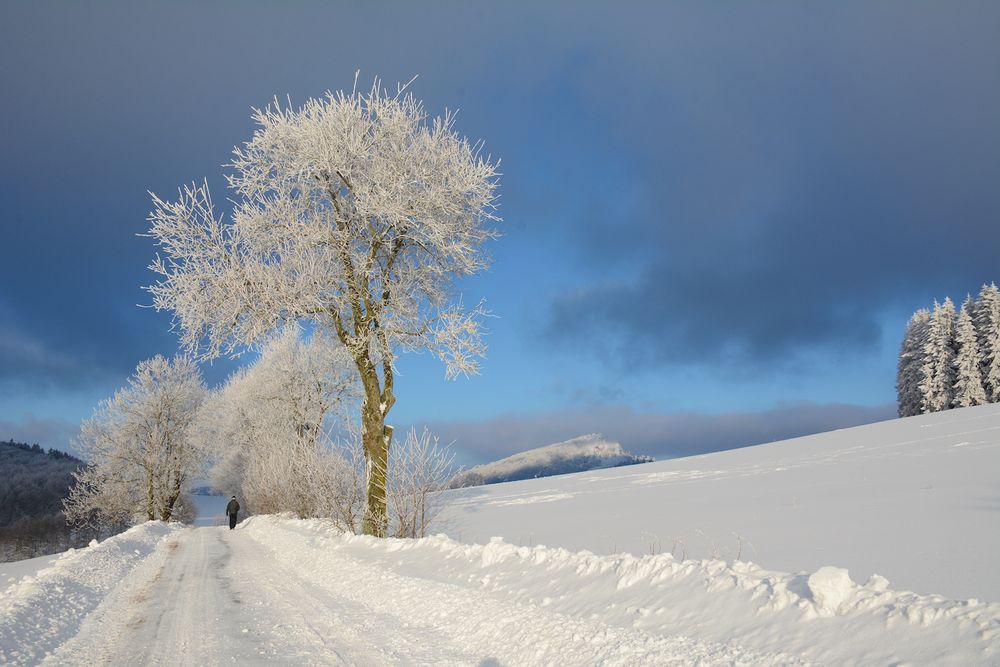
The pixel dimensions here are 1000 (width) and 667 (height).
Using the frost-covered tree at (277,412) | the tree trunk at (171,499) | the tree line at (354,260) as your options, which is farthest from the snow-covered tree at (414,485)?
the tree trunk at (171,499)

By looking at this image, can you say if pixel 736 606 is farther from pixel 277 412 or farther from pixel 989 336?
pixel 989 336

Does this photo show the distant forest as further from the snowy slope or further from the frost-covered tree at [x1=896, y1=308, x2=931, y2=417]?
the frost-covered tree at [x1=896, y1=308, x2=931, y2=417]

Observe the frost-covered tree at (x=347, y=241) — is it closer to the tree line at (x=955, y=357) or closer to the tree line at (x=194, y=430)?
the tree line at (x=194, y=430)

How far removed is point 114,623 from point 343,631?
3.53m

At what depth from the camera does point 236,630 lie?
7309mm

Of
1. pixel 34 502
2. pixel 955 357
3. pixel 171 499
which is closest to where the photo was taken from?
pixel 171 499

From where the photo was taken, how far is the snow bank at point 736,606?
4.12 m

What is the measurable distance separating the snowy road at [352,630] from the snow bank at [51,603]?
25cm

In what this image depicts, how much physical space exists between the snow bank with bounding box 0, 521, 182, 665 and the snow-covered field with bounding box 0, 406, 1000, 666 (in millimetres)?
46

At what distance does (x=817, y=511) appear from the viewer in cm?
1527

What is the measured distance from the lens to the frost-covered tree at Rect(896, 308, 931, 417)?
63.0 m

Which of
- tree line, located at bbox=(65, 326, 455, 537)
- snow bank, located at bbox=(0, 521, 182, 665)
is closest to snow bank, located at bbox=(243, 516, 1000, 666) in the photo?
snow bank, located at bbox=(0, 521, 182, 665)

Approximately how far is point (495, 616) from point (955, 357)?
66.1 metres

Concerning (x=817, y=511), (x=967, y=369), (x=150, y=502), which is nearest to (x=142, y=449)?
(x=150, y=502)
